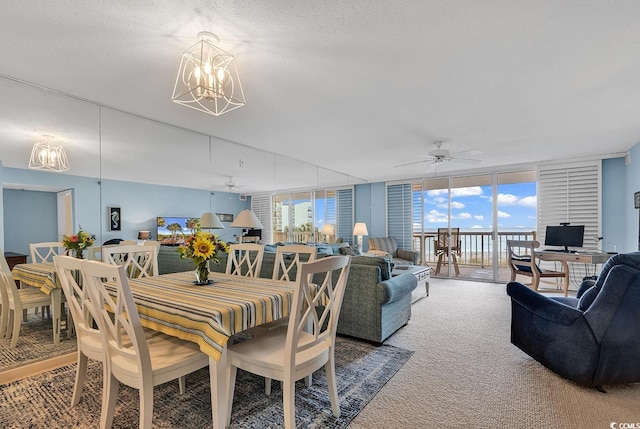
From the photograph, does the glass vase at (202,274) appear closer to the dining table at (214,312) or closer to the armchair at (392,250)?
the dining table at (214,312)

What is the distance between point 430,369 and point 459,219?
5384 mm

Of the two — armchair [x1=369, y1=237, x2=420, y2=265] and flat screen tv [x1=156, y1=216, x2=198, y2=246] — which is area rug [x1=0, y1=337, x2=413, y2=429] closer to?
flat screen tv [x1=156, y1=216, x2=198, y2=246]

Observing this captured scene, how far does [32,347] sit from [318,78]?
11.0 ft

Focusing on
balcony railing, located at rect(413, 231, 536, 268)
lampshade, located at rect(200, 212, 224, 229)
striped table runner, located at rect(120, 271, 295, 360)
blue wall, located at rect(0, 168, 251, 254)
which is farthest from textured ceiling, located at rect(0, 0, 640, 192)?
balcony railing, located at rect(413, 231, 536, 268)

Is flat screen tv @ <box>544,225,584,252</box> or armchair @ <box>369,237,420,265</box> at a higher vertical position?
flat screen tv @ <box>544,225,584,252</box>

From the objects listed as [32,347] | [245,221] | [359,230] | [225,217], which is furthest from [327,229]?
[32,347]

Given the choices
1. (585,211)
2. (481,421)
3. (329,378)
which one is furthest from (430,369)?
(585,211)

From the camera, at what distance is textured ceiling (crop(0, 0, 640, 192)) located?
1.66 meters

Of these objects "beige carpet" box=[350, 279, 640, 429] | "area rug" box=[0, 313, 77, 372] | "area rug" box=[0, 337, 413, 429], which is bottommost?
"beige carpet" box=[350, 279, 640, 429]

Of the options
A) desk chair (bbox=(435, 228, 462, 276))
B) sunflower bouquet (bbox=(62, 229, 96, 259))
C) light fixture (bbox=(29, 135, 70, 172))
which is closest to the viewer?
light fixture (bbox=(29, 135, 70, 172))

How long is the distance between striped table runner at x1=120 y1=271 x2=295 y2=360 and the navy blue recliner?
6.70 feet

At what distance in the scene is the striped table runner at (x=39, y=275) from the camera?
2512 mm

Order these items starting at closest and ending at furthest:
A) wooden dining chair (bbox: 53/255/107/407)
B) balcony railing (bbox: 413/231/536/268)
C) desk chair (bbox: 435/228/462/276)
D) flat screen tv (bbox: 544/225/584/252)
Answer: wooden dining chair (bbox: 53/255/107/407)
flat screen tv (bbox: 544/225/584/252)
desk chair (bbox: 435/228/462/276)
balcony railing (bbox: 413/231/536/268)

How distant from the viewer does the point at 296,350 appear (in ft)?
5.01
